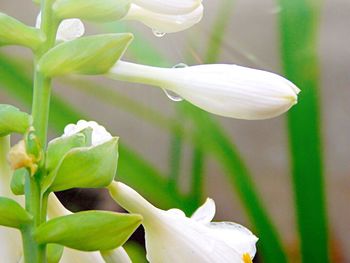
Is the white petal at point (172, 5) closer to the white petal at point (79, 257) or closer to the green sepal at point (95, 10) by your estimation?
the green sepal at point (95, 10)

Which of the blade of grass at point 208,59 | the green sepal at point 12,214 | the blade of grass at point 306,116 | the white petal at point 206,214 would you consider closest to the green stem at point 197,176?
the blade of grass at point 208,59

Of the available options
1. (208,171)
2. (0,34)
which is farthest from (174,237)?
(208,171)

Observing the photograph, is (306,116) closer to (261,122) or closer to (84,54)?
(261,122)

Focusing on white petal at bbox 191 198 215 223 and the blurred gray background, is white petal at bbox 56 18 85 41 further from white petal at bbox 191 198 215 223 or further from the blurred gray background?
the blurred gray background

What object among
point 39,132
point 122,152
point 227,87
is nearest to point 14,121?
point 39,132

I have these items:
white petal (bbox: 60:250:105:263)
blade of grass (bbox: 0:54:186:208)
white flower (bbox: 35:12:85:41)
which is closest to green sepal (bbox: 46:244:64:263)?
white petal (bbox: 60:250:105:263)

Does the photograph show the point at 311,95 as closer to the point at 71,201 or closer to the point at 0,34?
the point at 71,201
